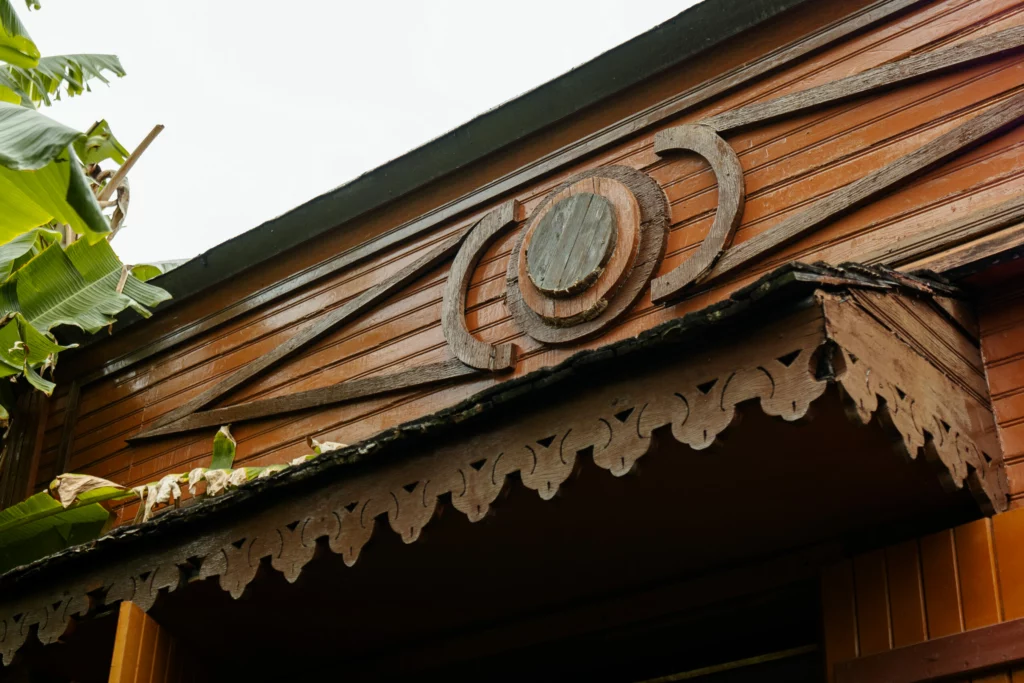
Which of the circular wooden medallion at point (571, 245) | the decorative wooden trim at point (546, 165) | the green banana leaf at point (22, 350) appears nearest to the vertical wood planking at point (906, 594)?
the circular wooden medallion at point (571, 245)

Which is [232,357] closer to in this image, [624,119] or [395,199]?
[395,199]

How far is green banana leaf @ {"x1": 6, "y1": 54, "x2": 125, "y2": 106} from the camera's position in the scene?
9.26 meters

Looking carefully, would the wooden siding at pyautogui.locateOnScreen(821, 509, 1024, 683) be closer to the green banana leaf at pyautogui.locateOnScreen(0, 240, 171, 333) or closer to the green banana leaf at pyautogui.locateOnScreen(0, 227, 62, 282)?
the green banana leaf at pyautogui.locateOnScreen(0, 240, 171, 333)

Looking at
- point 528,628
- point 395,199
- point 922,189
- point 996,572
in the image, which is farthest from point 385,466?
point 395,199

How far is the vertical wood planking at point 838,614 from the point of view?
4.63 m

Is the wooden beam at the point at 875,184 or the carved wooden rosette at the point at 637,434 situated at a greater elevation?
→ the wooden beam at the point at 875,184

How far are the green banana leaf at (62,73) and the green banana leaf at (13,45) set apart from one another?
72 centimetres

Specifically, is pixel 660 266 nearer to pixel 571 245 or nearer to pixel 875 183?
pixel 571 245

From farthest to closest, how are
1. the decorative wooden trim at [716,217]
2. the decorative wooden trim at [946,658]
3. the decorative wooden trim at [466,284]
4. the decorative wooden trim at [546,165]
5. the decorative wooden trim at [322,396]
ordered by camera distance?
the decorative wooden trim at [322,396] → the decorative wooden trim at [466,284] → the decorative wooden trim at [546,165] → the decorative wooden trim at [716,217] → the decorative wooden trim at [946,658]

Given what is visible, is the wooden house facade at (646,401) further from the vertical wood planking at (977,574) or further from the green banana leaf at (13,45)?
the green banana leaf at (13,45)

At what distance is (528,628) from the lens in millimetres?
5793

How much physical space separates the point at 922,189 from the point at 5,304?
19.2 feet

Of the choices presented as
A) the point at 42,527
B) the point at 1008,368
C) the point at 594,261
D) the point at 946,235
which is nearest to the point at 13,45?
the point at 42,527

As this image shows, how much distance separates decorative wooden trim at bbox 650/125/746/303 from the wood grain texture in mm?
78
